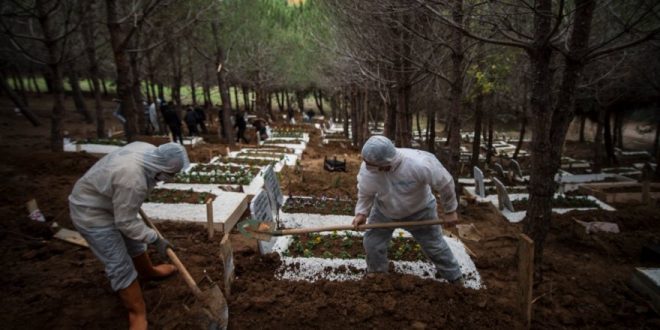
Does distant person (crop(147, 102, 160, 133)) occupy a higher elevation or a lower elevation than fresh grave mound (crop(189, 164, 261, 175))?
higher

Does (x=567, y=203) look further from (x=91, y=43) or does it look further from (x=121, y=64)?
(x=91, y=43)

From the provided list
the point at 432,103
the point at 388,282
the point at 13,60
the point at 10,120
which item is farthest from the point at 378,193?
the point at 13,60

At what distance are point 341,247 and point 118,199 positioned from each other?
283cm

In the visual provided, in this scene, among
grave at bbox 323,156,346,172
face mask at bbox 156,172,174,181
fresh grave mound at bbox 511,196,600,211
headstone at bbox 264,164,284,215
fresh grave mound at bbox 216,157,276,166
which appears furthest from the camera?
grave at bbox 323,156,346,172

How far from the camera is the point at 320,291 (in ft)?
11.4

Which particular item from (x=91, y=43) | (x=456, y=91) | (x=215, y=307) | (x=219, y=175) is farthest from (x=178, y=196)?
(x=91, y=43)

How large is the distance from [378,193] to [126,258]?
249cm

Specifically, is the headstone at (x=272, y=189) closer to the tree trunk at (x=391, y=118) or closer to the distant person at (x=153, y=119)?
the tree trunk at (x=391, y=118)

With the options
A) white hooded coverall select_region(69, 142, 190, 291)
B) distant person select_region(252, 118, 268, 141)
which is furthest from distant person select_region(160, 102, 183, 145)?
white hooded coverall select_region(69, 142, 190, 291)

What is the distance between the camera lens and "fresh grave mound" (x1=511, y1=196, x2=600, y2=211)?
742 centimetres

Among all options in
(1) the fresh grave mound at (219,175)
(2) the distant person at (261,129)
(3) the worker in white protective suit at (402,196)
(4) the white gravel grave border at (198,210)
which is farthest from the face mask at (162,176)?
(2) the distant person at (261,129)

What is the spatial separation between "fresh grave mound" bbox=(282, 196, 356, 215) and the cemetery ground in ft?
4.23

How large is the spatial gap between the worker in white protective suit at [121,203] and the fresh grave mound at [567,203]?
22.8 ft

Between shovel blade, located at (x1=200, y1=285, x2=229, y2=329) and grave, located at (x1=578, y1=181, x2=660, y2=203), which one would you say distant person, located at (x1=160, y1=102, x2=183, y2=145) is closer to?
shovel blade, located at (x1=200, y1=285, x2=229, y2=329)
